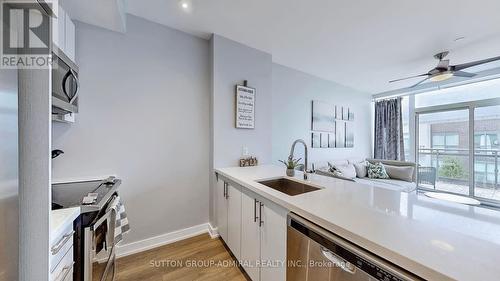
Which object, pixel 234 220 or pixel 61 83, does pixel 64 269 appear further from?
pixel 234 220

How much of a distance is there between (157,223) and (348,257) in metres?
2.03

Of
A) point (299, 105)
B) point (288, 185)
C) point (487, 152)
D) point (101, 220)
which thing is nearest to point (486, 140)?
point (487, 152)

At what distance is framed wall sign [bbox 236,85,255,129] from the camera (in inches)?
96.4

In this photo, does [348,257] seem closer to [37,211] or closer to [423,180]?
[37,211]

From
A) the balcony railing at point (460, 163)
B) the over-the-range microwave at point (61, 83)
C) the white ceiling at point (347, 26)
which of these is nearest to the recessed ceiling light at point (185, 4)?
the white ceiling at point (347, 26)

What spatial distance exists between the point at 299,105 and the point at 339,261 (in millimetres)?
3142

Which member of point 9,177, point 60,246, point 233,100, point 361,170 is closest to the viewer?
point 9,177

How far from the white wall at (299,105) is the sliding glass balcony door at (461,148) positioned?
163 centimetres

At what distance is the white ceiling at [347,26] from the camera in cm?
183

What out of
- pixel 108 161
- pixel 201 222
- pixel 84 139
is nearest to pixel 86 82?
pixel 84 139

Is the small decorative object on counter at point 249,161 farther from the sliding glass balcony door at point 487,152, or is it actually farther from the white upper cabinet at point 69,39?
the sliding glass balcony door at point 487,152

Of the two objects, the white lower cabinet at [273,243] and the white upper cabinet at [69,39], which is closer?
the white lower cabinet at [273,243]

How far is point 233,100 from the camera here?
2439 millimetres

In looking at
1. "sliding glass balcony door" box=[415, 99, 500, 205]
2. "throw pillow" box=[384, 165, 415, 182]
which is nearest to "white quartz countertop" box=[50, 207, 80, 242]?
"throw pillow" box=[384, 165, 415, 182]
